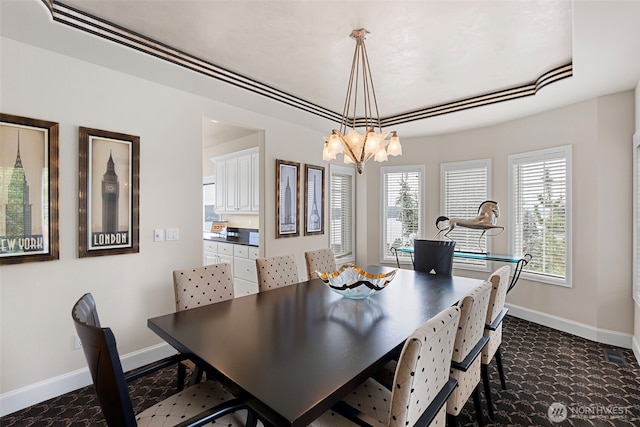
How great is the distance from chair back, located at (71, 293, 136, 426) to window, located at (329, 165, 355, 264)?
406 centimetres

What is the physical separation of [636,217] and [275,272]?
11.9 ft

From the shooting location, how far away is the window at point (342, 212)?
5298mm

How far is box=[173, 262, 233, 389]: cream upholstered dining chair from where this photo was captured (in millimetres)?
2170

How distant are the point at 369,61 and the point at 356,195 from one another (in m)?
3.18

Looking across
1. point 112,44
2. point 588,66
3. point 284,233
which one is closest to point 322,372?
point 112,44

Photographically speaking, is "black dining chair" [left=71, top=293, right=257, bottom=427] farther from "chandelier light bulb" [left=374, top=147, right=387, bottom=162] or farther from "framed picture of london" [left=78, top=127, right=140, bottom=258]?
"chandelier light bulb" [left=374, top=147, right=387, bottom=162]

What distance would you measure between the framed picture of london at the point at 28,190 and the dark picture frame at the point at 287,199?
2.30m

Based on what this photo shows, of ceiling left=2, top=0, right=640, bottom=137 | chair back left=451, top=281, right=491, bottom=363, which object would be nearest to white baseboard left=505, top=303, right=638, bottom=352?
ceiling left=2, top=0, right=640, bottom=137

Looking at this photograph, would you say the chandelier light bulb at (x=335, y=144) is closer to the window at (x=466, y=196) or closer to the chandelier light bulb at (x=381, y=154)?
the chandelier light bulb at (x=381, y=154)

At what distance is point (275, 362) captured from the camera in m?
1.35

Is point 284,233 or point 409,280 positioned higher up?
point 284,233

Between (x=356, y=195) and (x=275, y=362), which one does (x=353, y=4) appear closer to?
(x=275, y=362)

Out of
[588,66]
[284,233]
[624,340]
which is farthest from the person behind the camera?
[284,233]

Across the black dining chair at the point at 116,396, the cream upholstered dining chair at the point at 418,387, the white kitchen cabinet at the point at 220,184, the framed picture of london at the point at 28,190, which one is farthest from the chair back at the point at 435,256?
the white kitchen cabinet at the point at 220,184
